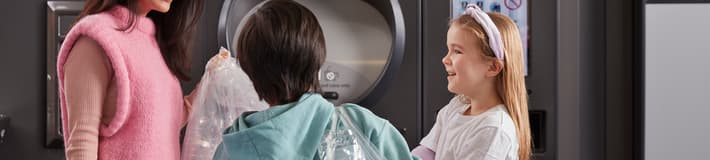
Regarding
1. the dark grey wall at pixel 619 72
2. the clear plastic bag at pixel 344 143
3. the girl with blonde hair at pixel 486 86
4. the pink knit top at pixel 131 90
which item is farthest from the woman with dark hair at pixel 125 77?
the dark grey wall at pixel 619 72

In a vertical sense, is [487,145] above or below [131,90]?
below

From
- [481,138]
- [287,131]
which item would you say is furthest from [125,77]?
[481,138]

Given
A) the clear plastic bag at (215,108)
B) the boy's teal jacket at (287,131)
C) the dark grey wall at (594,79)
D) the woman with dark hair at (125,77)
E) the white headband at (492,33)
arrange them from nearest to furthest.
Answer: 1. the boy's teal jacket at (287,131)
2. the woman with dark hair at (125,77)
3. the clear plastic bag at (215,108)
4. the white headband at (492,33)
5. the dark grey wall at (594,79)

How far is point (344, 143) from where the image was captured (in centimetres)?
128

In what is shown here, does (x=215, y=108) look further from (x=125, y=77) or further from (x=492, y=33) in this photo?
(x=492, y=33)

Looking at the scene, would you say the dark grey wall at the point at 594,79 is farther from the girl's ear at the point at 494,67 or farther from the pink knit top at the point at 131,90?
the pink knit top at the point at 131,90

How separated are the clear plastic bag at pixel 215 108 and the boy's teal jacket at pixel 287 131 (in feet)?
0.67

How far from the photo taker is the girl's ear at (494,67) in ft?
5.36

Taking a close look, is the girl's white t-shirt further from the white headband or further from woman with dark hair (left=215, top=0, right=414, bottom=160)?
woman with dark hair (left=215, top=0, right=414, bottom=160)

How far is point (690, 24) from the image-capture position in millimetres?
2068

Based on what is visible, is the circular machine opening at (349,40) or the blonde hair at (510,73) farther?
the circular machine opening at (349,40)

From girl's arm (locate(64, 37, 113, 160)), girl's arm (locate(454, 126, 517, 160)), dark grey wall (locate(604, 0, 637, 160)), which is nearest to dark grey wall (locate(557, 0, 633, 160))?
dark grey wall (locate(604, 0, 637, 160))

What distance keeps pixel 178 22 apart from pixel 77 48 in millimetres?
228

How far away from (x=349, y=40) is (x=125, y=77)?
82 cm
